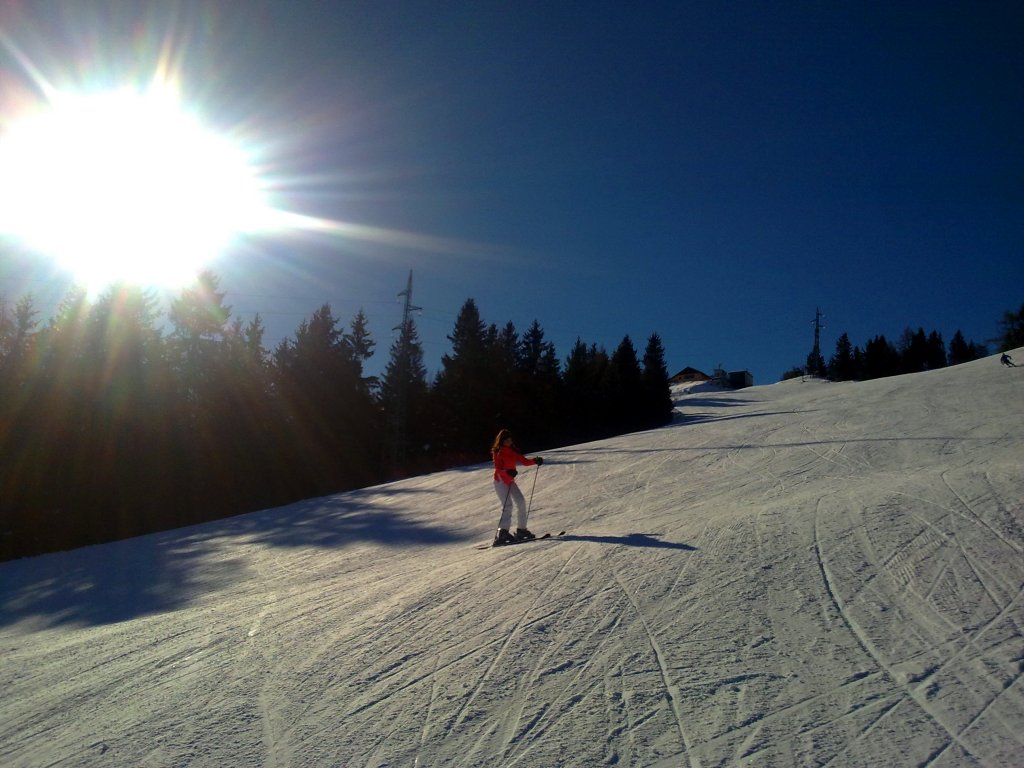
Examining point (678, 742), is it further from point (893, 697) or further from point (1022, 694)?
point (1022, 694)

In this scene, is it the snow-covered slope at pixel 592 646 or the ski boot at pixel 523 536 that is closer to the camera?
the snow-covered slope at pixel 592 646

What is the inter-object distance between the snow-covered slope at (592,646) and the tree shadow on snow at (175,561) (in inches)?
6.3

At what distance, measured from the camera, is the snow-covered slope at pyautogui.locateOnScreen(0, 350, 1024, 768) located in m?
4.77

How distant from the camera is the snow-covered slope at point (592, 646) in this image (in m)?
4.77

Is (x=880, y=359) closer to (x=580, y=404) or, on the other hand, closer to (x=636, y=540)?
(x=580, y=404)

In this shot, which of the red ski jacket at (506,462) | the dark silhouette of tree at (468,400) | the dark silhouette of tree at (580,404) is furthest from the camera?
the dark silhouette of tree at (580,404)

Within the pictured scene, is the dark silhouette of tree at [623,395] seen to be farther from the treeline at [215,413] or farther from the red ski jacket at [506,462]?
the red ski jacket at [506,462]

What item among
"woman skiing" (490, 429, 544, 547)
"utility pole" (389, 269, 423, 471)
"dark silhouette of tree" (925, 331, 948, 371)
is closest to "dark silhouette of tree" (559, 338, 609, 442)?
"utility pole" (389, 269, 423, 471)

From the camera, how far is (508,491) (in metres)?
11.6

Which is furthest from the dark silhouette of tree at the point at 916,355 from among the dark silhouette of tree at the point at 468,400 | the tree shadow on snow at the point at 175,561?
the tree shadow on snow at the point at 175,561

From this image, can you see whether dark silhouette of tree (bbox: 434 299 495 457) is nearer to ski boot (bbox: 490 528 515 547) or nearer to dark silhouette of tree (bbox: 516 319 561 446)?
dark silhouette of tree (bbox: 516 319 561 446)

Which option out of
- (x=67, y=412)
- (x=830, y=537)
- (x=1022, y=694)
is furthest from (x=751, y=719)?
(x=67, y=412)

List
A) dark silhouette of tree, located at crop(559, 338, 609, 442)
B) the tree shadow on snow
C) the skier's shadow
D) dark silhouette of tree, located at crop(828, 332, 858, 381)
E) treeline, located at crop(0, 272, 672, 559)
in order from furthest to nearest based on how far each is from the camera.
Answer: dark silhouette of tree, located at crop(828, 332, 858, 381)
dark silhouette of tree, located at crop(559, 338, 609, 442)
treeline, located at crop(0, 272, 672, 559)
the tree shadow on snow
the skier's shadow

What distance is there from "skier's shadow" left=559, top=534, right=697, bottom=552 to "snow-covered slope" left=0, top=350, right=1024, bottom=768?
0.08 metres
